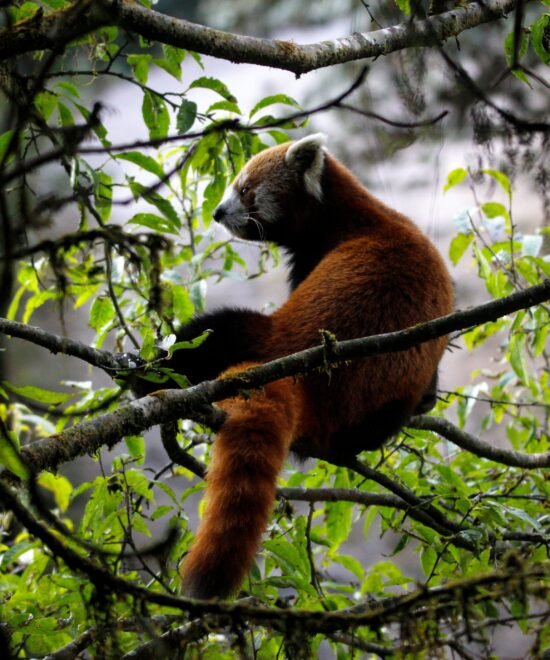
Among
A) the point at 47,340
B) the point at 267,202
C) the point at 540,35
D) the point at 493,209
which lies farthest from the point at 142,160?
the point at 493,209

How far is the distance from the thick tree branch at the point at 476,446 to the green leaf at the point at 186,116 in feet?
4.63

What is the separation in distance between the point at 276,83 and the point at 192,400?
9.07 meters

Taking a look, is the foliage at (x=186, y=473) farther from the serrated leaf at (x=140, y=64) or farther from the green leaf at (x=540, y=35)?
the green leaf at (x=540, y=35)

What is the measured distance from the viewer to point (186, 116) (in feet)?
8.63

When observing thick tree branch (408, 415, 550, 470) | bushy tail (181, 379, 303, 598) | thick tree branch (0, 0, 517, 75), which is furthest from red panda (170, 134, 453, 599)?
thick tree branch (0, 0, 517, 75)

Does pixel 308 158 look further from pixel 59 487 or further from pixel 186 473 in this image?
pixel 59 487

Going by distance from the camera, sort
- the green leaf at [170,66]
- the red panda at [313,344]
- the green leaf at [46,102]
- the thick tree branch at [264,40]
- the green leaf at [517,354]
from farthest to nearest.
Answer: the green leaf at [517,354] < the green leaf at [170,66] < the green leaf at [46,102] < the thick tree branch at [264,40] < the red panda at [313,344]

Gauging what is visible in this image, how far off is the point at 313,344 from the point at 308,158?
1388mm

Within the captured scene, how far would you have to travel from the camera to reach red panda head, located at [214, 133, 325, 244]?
144 inches

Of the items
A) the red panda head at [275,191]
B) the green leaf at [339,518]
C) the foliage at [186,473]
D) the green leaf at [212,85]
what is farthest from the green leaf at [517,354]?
the green leaf at [212,85]

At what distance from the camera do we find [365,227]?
3240 millimetres

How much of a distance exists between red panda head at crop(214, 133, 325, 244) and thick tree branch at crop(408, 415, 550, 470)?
3.69ft

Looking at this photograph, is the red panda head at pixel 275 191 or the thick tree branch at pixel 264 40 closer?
the thick tree branch at pixel 264 40

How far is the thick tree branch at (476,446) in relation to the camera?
3.09 m
